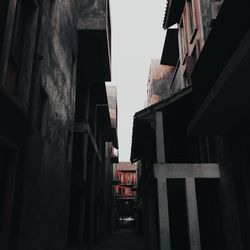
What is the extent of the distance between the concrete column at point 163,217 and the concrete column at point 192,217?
74 centimetres

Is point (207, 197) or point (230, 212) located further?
point (207, 197)

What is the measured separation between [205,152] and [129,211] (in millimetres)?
49275

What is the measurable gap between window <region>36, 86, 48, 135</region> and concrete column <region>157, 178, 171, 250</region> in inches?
169

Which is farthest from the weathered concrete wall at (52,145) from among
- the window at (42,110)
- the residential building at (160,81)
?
the residential building at (160,81)

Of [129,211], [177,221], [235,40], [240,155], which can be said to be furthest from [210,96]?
[129,211]

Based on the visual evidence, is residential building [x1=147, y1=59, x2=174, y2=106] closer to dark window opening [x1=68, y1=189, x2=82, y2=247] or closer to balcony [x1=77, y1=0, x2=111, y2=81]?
balcony [x1=77, y1=0, x2=111, y2=81]

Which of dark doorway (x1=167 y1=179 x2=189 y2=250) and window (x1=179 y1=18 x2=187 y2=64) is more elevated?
window (x1=179 y1=18 x2=187 y2=64)

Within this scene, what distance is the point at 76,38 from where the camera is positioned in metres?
14.2

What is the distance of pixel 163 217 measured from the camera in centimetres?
941

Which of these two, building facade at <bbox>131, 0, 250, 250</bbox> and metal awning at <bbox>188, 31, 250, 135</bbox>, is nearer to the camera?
metal awning at <bbox>188, 31, 250, 135</bbox>

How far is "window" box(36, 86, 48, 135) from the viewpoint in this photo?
8742mm

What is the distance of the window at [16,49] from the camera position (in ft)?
21.8

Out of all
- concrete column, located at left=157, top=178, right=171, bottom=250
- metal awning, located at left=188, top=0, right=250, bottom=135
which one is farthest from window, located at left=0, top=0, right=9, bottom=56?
concrete column, located at left=157, top=178, right=171, bottom=250

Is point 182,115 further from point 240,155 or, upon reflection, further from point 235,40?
point 235,40
